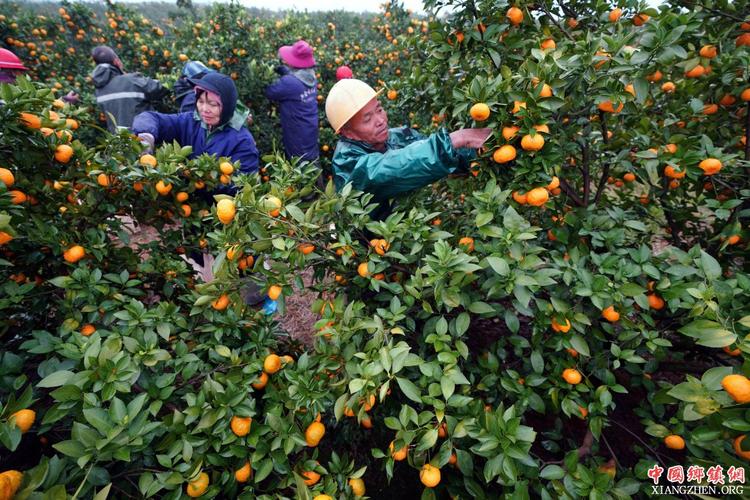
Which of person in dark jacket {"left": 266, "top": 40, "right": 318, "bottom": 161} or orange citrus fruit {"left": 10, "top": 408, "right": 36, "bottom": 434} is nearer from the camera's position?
orange citrus fruit {"left": 10, "top": 408, "right": 36, "bottom": 434}

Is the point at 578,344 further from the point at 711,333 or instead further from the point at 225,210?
the point at 225,210

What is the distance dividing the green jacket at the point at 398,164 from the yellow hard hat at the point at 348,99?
14 cm

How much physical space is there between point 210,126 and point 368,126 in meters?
1.61

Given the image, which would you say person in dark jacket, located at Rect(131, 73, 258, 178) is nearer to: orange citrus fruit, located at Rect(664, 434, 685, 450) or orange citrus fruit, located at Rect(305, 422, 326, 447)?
orange citrus fruit, located at Rect(305, 422, 326, 447)

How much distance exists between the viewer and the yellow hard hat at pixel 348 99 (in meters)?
1.76

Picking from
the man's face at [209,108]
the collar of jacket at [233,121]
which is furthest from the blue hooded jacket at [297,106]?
the man's face at [209,108]

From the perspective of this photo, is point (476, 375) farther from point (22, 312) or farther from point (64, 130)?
point (64, 130)

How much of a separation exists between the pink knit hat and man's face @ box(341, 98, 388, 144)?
10.1 feet

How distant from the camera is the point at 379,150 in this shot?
6.45 feet

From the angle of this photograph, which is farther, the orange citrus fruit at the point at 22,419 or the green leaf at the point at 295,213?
the green leaf at the point at 295,213

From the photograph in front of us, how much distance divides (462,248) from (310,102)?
3823mm

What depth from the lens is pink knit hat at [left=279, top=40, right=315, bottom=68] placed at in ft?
14.2

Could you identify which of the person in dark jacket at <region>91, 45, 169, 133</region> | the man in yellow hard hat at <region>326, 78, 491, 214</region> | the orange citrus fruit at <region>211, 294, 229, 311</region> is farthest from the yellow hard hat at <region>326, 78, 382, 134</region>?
the person in dark jacket at <region>91, 45, 169, 133</region>

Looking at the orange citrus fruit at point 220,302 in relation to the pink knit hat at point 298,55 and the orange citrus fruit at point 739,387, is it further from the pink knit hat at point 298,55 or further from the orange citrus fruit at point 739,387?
the pink knit hat at point 298,55
